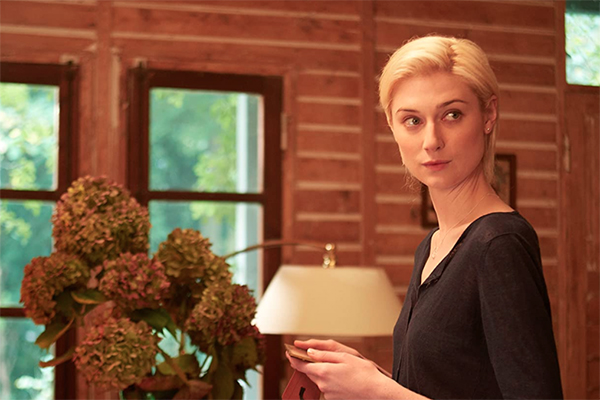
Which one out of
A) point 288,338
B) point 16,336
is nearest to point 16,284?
point 16,336

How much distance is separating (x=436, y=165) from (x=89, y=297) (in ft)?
2.67

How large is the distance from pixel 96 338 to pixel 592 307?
3472 mm

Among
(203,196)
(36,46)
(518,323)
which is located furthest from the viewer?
A: (203,196)

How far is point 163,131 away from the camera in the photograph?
3596mm

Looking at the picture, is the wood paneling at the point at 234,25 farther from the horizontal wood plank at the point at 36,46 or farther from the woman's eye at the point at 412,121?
the woman's eye at the point at 412,121

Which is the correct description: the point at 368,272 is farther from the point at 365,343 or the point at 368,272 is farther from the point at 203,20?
the point at 203,20

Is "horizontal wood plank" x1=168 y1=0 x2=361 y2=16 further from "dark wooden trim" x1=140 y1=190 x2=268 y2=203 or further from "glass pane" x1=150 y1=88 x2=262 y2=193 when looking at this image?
"dark wooden trim" x1=140 y1=190 x2=268 y2=203

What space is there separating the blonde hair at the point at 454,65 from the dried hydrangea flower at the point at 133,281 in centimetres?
69

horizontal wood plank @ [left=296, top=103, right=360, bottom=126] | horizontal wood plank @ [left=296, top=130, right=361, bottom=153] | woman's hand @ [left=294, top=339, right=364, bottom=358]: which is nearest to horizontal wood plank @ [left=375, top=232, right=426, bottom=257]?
horizontal wood plank @ [left=296, top=130, right=361, bottom=153]

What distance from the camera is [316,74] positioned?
374cm

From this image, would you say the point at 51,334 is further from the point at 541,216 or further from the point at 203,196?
the point at 541,216

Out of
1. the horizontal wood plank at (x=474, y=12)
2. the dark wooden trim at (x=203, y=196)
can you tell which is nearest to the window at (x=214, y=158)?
the dark wooden trim at (x=203, y=196)

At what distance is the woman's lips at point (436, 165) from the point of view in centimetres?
104

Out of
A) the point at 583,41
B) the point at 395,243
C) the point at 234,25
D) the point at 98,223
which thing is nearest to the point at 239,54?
the point at 234,25
